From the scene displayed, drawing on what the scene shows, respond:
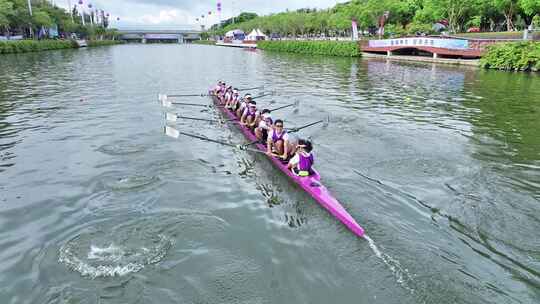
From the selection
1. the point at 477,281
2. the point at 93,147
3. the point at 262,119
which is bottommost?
the point at 477,281

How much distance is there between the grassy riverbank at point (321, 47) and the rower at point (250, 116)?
50951 millimetres

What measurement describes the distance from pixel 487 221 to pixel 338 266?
4.27 m

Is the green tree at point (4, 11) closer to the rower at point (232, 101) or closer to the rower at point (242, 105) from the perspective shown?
the rower at point (232, 101)

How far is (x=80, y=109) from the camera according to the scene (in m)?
23.7

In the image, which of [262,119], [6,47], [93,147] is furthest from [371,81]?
[6,47]

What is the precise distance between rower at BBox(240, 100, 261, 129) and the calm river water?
1.04m

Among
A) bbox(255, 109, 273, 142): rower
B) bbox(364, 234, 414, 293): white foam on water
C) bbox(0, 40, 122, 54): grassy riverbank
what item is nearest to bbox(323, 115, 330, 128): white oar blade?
bbox(255, 109, 273, 142): rower

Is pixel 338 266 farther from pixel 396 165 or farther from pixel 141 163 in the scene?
pixel 141 163

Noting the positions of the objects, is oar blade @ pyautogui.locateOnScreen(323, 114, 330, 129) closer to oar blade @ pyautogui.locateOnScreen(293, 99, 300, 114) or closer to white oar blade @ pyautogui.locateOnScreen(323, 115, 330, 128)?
white oar blade @ pyautogui.locateOnScreen(323, 115, 330, 128)

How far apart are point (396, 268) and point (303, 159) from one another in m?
4.15

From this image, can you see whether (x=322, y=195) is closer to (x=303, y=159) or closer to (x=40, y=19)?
(x=303, y=159)

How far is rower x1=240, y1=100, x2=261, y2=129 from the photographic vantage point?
1605 cm

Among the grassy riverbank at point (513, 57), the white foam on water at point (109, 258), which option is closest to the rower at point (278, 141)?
the white foam on water at point (109, 258)

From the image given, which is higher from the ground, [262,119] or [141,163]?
[262,119]
